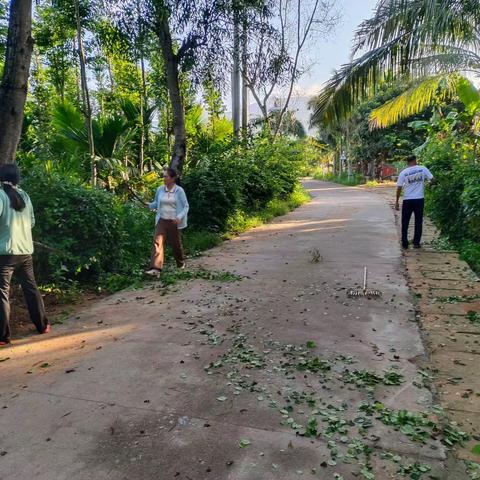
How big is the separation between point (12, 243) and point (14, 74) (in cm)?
193

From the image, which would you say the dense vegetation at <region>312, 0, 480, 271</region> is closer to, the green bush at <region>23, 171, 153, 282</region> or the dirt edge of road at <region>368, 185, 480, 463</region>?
the dirt edge of road at <region>368, 185, 480, 463</region>

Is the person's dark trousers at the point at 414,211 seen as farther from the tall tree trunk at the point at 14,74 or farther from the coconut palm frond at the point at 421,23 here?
the tall tree trunk at the point at 14,74

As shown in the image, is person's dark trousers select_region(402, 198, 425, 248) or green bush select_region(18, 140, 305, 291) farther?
→ person's dark trousers select_region(402, 198, 425, 248)

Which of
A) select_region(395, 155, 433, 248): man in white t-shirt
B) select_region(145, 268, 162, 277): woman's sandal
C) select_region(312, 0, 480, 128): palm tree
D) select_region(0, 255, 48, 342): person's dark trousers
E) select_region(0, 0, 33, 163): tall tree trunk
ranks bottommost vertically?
select_region(145, 268, 162, 277): woman's sandal

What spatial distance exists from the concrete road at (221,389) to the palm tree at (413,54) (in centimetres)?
621

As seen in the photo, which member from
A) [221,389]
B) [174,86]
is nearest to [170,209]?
[174,86]

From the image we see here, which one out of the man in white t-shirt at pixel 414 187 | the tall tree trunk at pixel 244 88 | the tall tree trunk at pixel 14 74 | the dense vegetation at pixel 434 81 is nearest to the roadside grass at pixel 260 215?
the tall tree trunk at pixel 244 88

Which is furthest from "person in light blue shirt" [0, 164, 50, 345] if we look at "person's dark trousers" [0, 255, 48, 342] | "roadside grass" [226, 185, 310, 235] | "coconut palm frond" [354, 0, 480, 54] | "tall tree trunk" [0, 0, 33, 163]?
"coconut palm frond" [354, 0, 480, 54]

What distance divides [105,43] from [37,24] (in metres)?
2.69

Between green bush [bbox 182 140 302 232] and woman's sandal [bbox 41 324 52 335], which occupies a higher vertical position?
green bush [bbox 182 140 302 232]

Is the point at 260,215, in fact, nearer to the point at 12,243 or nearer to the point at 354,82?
the point at 354,82

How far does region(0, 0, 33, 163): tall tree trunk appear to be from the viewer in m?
4.95

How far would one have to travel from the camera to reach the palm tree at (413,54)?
9375mm

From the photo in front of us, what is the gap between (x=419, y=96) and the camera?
1226cm
